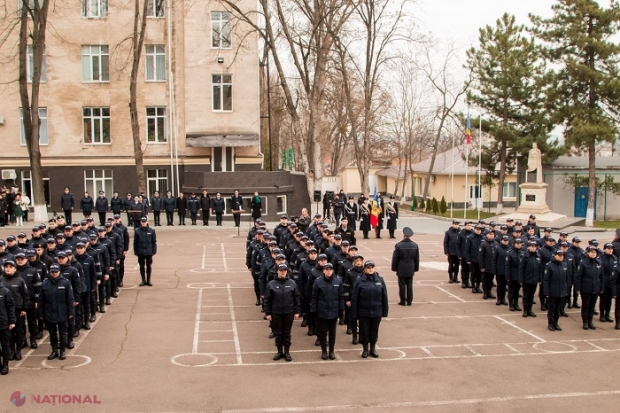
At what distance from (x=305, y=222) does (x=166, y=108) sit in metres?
20.6

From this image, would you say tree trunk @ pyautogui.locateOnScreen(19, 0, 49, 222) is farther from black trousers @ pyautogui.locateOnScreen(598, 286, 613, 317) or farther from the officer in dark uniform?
black trousers @ pyautogui.locateOnScreen(598, 286, 613, 317)

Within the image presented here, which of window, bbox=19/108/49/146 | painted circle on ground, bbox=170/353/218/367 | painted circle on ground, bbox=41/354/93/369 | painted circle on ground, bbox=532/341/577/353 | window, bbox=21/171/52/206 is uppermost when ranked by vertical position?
window, bbox=19/108/49/146

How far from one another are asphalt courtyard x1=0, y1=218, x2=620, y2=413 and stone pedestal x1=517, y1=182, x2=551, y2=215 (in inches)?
829

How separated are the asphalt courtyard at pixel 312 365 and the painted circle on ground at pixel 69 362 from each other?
0.11ft

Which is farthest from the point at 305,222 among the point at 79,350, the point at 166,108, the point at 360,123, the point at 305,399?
the point at 360,123

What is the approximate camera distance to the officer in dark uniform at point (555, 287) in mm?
14742

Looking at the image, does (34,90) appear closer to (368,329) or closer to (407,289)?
(407,289)

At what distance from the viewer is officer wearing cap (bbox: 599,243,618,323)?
49.9 feet

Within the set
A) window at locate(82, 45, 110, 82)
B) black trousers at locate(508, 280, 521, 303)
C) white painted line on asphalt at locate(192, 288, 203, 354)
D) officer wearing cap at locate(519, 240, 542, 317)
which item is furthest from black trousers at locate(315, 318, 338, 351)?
window at locate(82, 45, 110, 82)

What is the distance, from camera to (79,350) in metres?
13.1

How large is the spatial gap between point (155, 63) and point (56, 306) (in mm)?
31983

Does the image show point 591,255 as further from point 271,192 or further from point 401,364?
point 271,192

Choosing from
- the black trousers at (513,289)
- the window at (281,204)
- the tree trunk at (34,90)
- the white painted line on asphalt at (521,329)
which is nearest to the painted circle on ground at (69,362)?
the white painted line on asphalt at (521,329)

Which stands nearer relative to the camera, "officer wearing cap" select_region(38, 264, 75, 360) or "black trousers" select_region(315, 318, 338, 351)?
"officer wearing cap" select_region(38, 264, 75, 360)
